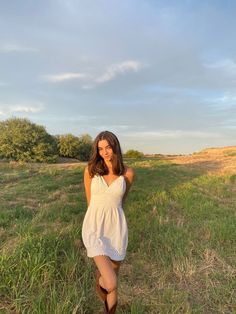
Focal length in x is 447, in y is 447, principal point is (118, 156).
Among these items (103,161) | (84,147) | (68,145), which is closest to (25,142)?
(68,145)

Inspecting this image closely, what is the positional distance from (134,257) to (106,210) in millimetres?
2101

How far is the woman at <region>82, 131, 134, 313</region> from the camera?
4125 mm

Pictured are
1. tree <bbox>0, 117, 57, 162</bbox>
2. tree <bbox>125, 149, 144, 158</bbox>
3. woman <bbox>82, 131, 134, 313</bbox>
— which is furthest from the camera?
tree <bbox>125, 149, 144, 158</bbox>

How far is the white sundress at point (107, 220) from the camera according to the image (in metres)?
4.23

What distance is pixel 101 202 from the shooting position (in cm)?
435

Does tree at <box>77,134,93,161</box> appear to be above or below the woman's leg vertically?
above

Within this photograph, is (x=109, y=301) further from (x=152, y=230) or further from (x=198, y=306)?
(x=152, y=230)

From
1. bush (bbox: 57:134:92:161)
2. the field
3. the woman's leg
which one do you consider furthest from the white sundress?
bush (bbox: 57:134:92:161)

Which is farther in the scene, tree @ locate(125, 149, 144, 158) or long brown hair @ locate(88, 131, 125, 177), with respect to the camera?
tree @ locate(125, 149, 144, 158)

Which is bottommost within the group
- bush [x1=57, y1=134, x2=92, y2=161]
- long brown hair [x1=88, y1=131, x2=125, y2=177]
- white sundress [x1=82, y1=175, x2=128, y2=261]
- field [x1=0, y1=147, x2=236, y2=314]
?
field [x1=0, y1=147, x2=236, y2=314]

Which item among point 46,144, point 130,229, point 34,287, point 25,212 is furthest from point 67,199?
point 46,144

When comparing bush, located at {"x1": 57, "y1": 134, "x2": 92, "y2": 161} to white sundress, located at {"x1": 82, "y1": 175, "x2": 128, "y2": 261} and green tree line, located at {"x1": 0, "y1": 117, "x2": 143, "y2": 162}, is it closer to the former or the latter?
green tree line, located at {"x1": 0, "y1": 117, "x2": 143, "y2": 162}

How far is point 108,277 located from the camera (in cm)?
390

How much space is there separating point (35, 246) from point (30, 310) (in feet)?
3.61
